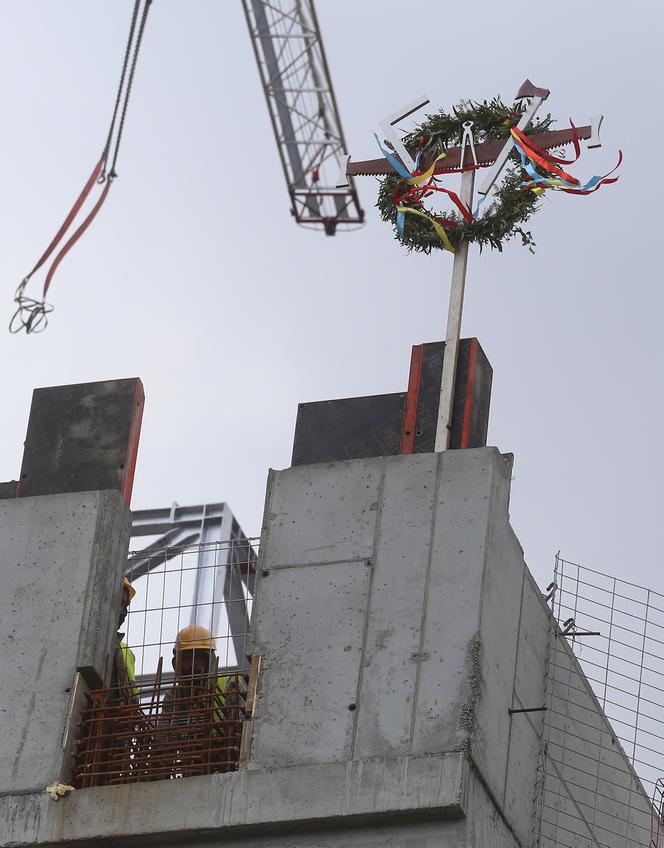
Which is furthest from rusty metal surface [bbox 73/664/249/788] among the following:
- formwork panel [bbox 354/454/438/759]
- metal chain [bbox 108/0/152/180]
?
metal chain [bbox 108/0/152/180]

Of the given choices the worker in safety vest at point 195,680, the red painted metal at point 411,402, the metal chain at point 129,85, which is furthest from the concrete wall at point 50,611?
the metal chain at point 129,85

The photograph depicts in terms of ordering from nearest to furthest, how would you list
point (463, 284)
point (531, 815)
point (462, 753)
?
point (462, 753), point (531, 815), point (463, 284)

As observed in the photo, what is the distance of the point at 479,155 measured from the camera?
59.6 feet

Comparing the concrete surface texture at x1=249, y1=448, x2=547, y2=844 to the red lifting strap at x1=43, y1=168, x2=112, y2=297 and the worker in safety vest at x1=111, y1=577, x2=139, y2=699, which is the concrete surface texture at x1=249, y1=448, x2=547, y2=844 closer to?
the worker in safety vest at x1=111, y1=577, x2=139, y2=699

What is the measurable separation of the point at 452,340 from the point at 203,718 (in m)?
3.76

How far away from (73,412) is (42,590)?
1888mm

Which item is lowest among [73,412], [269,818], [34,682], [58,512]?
[269,818]

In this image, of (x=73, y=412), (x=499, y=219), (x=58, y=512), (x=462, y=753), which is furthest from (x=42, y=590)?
(x=499, y=219)

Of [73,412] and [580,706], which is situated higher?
[73,412]

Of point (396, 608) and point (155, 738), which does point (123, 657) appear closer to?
point (155, 738)

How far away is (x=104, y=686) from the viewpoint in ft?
52.0

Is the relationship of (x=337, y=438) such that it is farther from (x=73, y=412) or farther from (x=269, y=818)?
(x=269, y=818)

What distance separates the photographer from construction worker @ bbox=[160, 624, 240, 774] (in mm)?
15305

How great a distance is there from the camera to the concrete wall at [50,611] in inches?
609
